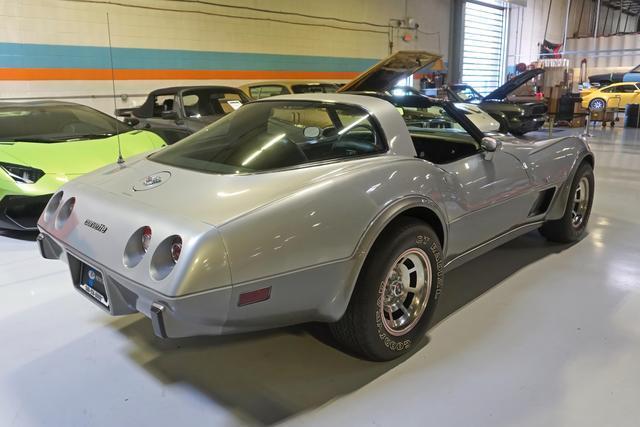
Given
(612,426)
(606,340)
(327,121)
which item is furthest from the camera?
(327,121)

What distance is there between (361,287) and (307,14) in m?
9.67

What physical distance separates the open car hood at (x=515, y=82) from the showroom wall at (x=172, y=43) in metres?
3.52

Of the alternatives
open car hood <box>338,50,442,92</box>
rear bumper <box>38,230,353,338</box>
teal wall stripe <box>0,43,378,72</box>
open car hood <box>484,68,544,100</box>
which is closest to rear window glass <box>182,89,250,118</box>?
open car hood <box>338,50,442,92</box>

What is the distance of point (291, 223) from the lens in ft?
5.73

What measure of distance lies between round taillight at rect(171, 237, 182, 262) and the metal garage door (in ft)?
51.7

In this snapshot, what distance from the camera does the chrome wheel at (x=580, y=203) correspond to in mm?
3672

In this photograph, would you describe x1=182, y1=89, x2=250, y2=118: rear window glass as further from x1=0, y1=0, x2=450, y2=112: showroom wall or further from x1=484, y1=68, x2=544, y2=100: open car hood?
x1=484, y1=68, x2=544, y2=100: open car hood

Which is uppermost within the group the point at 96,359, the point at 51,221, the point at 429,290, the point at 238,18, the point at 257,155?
the point at 238,18

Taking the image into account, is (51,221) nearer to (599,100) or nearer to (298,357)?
(298,357)

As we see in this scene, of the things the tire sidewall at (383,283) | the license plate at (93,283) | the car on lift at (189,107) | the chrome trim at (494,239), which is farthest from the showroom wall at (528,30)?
the license plate at (93,283)

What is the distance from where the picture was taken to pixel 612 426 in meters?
1.78

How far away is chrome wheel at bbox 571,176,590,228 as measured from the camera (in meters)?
3.67

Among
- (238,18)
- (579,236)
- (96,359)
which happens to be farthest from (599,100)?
(96,359)

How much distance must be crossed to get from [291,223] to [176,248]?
40cm
